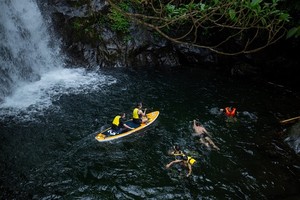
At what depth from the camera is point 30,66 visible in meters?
18.5

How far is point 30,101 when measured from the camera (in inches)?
587

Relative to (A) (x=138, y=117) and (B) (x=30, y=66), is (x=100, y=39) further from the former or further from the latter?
(A) (x=138, y=117)

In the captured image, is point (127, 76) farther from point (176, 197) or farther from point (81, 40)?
point (176, 197)

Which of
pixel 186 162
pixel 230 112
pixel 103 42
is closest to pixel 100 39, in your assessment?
pixel 103 42

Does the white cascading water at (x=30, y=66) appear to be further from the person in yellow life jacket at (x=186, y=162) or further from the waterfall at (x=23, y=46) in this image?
the person in yellow life jacket at (x=186, y=162)

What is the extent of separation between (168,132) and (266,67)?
9461 mm

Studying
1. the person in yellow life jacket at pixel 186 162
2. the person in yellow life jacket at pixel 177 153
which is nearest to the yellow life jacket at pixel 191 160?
the person in yellow life jacket at pixel 186 162

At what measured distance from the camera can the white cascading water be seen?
15742 millimetres

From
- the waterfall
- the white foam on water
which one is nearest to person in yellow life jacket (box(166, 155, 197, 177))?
the white foam on water

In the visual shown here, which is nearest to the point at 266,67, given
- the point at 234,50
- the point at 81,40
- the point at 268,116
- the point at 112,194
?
the point at 234,50

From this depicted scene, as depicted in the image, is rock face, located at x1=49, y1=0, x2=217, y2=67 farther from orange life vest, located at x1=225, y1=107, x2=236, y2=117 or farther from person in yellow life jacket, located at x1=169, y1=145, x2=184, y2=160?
person in yellow life jacket, located at x1=169, y1=145, x2=184, y2=160

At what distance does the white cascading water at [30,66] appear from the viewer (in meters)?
15.7

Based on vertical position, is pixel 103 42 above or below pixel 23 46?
below

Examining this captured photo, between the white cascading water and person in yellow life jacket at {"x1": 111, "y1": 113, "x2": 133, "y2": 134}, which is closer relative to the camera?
person in yellow life jacket at {"x1": 111, "y1": 113, "x2": 133, "y2": 134}
